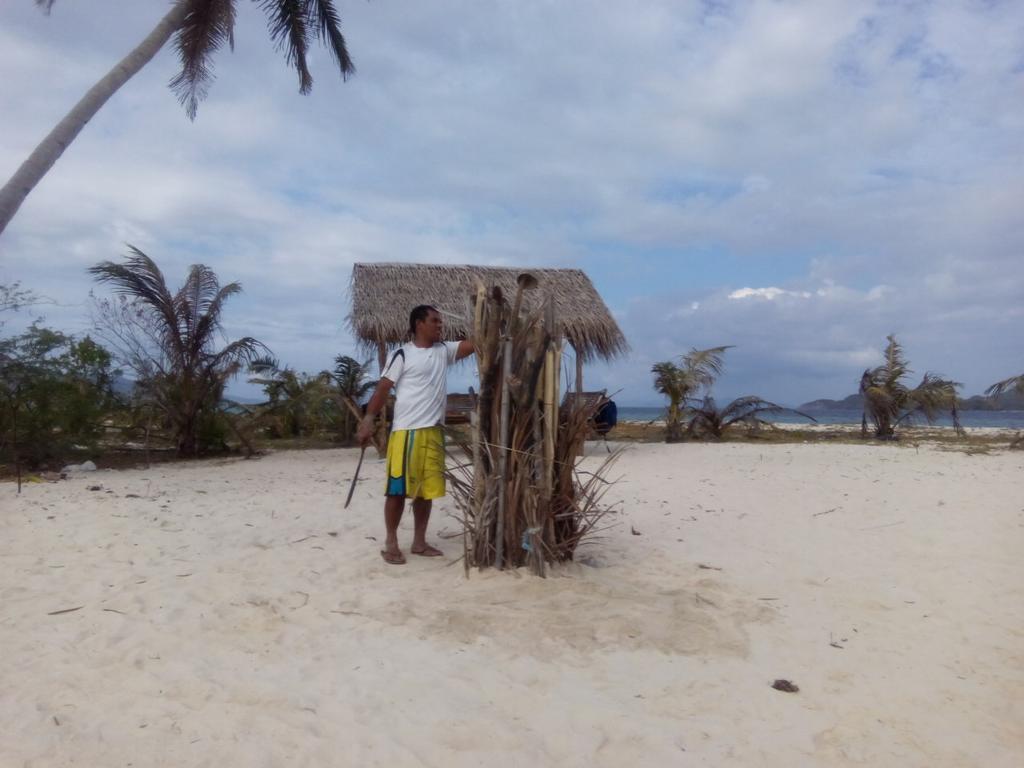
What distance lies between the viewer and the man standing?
436cm

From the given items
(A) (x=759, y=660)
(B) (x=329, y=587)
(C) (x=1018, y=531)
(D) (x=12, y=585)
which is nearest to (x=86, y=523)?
(D) (x=12, y=585)

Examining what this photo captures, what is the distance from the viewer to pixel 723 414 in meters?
13.9

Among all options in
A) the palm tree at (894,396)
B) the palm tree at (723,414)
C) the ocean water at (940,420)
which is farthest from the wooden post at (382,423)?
the ocean water at (940,420)

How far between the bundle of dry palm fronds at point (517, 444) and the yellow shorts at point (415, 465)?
9.2 inches

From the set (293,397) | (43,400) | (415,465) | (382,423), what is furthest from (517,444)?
(293,397)

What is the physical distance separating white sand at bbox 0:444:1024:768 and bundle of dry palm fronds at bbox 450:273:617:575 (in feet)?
0.76

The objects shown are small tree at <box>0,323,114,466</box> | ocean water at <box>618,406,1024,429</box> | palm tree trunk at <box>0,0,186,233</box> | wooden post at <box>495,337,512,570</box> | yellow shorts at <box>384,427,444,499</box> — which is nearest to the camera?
wooden post at <box>495,337,512,570</box>

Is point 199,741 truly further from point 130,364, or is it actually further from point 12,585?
point 130,364

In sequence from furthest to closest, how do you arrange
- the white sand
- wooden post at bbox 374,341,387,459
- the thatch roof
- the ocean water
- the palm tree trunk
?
the ocean water, the thatch roof, wooden post at bbox 374,341,387,459, the palm tree trunk, the white sand

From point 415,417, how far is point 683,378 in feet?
31.2

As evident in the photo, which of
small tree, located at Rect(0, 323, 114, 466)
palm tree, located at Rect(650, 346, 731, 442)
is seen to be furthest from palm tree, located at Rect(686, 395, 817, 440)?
small tree, located at Rect(0, 323, 114, 466)

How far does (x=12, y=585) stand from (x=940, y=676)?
436cm

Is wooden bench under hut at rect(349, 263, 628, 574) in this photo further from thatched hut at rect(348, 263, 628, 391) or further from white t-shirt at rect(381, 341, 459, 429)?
thatched hut at rect(348, 263, 628, 391)

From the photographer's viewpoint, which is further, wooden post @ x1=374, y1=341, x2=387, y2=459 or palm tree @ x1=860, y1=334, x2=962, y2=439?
palm tree @ x1=860, y1=334, x2=962, y2=439
